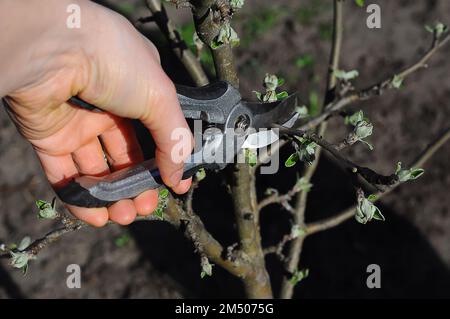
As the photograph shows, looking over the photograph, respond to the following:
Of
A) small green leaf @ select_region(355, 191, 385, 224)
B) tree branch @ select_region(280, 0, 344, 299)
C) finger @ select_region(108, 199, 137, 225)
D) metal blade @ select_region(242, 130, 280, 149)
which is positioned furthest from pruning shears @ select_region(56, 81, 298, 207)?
tree branch @ select_region(280, 0, 344, 299)

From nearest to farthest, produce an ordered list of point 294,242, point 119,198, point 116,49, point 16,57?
point 16,57 → point 116,49 → point 119,198 → point 294,242

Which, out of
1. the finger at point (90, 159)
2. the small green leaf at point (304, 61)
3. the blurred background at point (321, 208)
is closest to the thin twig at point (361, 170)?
the finger at point (90, 159)

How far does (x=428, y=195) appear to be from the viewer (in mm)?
2957

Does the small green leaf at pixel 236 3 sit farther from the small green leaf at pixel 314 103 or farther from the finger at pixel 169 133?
the small green leaf at pixel 314 103

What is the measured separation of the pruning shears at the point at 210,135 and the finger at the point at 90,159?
194mm

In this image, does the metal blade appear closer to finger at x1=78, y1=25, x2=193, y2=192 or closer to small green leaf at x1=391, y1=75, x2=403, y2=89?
finger at x1=78, y1=25, x2=193, y2=192

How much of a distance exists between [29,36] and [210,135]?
535 millimetres

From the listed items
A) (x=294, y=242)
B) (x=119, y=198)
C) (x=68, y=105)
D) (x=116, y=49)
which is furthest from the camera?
(x=294, y=242)

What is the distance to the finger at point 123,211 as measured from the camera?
168 cm

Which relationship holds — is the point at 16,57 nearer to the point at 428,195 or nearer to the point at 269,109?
the point at 269,109

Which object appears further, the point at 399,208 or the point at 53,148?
the point at 399,208

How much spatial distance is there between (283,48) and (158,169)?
7.36 ft

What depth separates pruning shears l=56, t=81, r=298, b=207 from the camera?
1.53m
